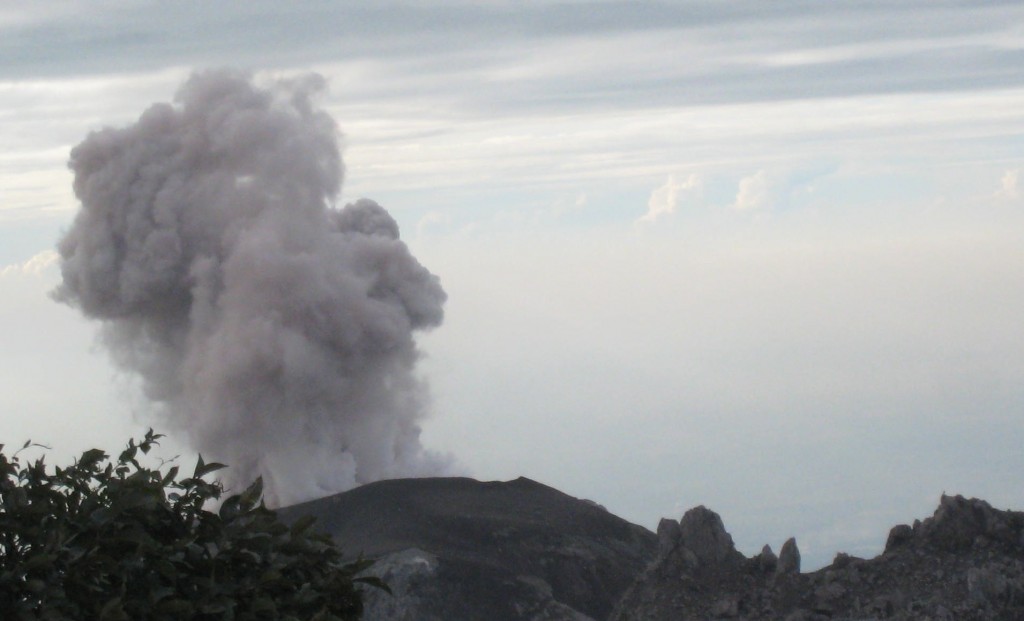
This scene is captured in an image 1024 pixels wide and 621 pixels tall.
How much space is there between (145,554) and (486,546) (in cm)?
3627

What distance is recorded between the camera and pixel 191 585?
50.1 feet

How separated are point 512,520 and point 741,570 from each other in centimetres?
1933

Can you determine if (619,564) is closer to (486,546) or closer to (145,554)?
(486,546)

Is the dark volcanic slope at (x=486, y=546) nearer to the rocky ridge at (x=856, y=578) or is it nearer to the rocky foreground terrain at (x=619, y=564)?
the rocky foreground terrain at (x=619, y=564)

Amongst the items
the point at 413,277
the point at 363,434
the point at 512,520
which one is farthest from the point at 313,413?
the point at 512,520

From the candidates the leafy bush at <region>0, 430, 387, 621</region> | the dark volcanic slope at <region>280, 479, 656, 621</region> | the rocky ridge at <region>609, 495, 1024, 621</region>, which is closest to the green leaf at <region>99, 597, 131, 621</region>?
the leafy bush at <region>0, 430, 387, 621</region>

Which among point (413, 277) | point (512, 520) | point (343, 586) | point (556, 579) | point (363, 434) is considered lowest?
point (343, 586)

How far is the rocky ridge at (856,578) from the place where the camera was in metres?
31.2

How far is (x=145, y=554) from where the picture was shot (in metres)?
14.9

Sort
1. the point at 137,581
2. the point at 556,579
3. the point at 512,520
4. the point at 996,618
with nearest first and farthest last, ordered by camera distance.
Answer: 1. the point at 137,581
2. the point at 996,618
3. the point at 556,579
4. the point at 512,520

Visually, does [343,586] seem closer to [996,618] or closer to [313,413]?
[996,618]

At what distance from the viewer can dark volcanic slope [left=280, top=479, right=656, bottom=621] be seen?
44.1 m

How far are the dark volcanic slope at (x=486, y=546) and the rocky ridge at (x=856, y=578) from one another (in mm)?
7349

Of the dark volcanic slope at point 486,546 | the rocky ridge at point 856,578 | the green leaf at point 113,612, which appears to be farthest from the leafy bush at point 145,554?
the dark volcanic slope at point 486,546
